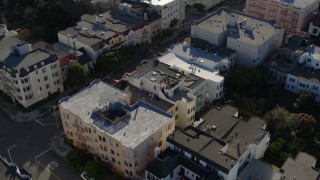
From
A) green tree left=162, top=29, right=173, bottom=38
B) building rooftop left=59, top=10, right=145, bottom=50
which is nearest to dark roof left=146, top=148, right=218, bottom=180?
building rooftop left=59, top=10, right=145, bottom=50

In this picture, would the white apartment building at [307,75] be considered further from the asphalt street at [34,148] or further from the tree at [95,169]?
the asphalt street at [34,148]

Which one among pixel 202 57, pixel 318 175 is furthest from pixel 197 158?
pixel 202 57

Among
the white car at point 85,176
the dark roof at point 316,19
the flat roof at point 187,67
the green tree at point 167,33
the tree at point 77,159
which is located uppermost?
the dark roof at point 316,19

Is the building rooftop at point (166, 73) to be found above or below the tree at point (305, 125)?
above

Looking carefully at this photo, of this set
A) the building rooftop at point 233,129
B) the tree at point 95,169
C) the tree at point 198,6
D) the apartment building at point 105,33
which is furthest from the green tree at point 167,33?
the tree at point 95,169

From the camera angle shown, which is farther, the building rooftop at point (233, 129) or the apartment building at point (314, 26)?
the apartment building at point (314, 26)

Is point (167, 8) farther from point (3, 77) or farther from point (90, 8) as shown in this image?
point (3, 77)
